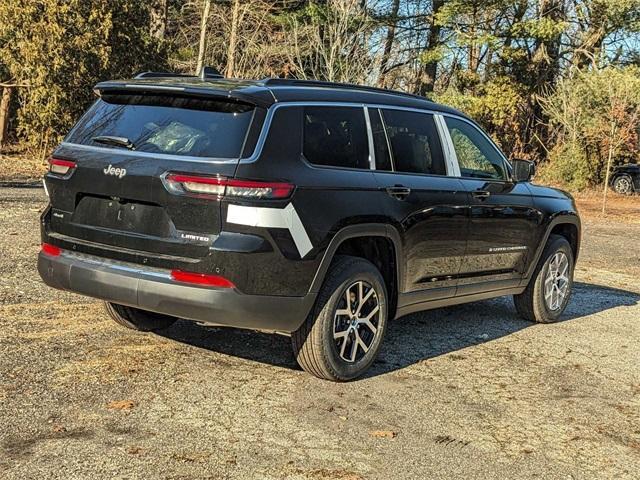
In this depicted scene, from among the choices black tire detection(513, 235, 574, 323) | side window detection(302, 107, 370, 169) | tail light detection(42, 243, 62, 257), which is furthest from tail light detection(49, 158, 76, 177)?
black tire detection(513, 235, 574, 323)

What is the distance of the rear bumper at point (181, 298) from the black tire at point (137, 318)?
3.44 feet

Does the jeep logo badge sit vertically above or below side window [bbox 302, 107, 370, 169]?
below

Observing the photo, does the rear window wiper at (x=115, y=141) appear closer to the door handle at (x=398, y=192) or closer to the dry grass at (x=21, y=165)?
the door handle at (x=398, y=192)

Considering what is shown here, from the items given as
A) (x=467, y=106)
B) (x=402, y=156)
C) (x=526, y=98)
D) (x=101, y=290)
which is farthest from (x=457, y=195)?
(x=526, y=98)

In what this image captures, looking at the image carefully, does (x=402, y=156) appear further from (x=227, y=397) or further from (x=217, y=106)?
(x=227, y=397)

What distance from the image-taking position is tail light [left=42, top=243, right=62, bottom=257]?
5250mm

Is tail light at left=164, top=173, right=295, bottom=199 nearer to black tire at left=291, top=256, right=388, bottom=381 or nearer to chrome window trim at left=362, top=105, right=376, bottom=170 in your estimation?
black tire at left=291, top=256, right=388, bottom=381

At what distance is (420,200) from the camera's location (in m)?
5.81

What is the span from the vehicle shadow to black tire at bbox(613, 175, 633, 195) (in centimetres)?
2186

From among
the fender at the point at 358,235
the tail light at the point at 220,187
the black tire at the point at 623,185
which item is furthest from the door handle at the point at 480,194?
the black tire at the point at 623,185

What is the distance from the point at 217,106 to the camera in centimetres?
489

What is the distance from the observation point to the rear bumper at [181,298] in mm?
4668

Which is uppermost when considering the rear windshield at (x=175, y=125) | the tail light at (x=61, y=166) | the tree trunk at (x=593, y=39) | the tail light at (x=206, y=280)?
the tree trunk at (x=593, y=39)

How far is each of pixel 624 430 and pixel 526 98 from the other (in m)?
30.7
